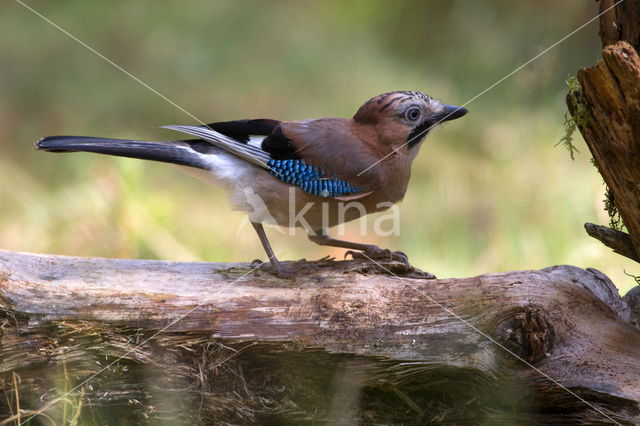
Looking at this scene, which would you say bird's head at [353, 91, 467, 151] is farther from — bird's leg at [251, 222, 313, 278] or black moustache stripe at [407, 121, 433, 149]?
bird's leg at [251, 222, 313, 278]

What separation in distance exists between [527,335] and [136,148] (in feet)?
7.25

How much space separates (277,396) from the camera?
326cm

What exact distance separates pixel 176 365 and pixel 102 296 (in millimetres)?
489

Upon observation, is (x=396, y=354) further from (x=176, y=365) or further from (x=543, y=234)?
(x=543, y=234)

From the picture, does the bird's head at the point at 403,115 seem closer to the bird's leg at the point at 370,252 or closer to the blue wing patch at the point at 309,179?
the blue wing patch at the point at 309,179

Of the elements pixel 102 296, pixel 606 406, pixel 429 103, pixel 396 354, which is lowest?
pixel 606 406

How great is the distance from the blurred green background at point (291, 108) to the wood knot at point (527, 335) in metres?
1.89

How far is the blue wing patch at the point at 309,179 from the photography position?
409cm

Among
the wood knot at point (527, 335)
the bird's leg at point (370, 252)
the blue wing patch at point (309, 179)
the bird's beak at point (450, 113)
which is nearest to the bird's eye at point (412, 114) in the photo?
the bird's beak at point (450, 113)

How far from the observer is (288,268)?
13.1 ft

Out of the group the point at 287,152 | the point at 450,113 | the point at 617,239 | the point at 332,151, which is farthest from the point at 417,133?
the point at 617,239

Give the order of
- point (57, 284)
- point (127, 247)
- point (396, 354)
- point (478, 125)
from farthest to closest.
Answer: point (478, 125)
point (127, 247)
point (57, 284)
point (396, 354)

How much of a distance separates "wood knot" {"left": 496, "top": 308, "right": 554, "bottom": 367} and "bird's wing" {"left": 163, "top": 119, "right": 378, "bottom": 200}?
126cm

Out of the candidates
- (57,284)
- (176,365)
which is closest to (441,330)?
(176,365)
